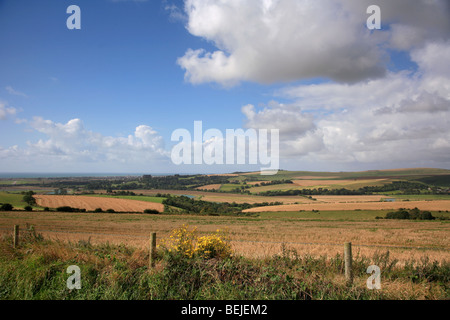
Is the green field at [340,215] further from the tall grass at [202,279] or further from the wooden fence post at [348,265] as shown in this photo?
the wooden fence post at [348,265]

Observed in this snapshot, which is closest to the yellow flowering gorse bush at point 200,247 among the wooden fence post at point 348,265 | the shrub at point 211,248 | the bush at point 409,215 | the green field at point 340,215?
the shrub at point 211,248

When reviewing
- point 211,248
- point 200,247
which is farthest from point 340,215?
point 200,247

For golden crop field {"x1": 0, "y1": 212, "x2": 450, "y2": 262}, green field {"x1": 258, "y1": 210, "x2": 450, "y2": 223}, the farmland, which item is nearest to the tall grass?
the farmland

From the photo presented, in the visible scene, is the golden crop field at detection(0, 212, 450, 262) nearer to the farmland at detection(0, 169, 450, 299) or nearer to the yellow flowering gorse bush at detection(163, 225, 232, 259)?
the farmland at detection(0, 169, 450, 299)

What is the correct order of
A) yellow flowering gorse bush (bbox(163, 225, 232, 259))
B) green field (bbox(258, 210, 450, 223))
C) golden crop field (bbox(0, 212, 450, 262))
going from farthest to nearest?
green field (bbox(258, 210, 450, 223)) → golden crop field (bbox(0, 212, 450, 262)) → yellow flowering gorse bush (bbox(163, 225, 232, 259))

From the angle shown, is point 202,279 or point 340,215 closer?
point 202,279

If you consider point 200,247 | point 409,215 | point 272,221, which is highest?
point 200,247

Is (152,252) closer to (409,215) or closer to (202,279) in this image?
(202,279)

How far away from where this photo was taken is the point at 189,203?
8800 centimetres

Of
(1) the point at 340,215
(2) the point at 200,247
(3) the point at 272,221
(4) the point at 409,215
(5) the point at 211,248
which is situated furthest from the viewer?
(1) the point at 340,215

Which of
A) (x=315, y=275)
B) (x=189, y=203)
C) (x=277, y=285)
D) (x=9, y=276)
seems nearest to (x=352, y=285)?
(x=315, y=275)

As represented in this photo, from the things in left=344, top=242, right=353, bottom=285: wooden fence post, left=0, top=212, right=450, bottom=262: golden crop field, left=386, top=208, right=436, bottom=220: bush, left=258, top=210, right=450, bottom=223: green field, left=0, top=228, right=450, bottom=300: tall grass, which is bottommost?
left=258, top=210, right=450, bottom=223: green field
